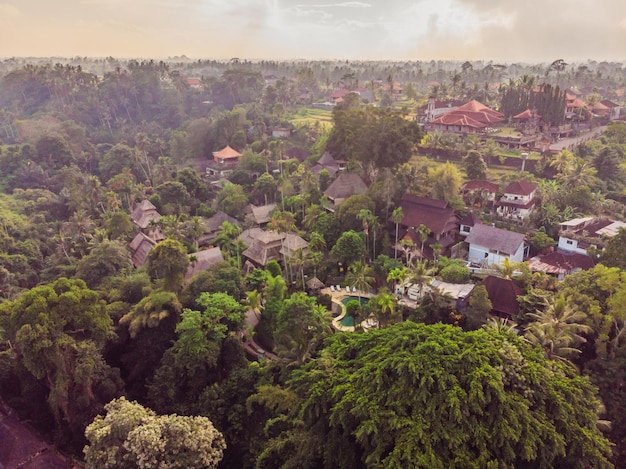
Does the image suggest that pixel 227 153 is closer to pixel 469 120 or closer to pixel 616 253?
pixel 469 120

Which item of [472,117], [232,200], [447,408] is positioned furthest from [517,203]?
[447,408]

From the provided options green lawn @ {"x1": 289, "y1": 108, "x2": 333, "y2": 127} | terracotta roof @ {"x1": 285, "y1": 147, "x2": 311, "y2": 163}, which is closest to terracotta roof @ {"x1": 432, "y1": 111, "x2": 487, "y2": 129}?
terracotta roof @ {"x1": 285, "y1": 147, "x2": 311, "y2": 163}

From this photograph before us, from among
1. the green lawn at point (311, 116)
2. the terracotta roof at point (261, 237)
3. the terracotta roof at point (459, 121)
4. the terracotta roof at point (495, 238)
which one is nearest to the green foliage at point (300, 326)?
the terracotta roof at point (261, 237)

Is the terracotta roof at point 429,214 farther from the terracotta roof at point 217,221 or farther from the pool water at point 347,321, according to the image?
the terracotta roof at point 217,221

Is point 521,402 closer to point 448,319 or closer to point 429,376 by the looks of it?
point 429,376

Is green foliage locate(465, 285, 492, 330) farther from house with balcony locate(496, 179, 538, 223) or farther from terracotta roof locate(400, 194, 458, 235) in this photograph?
house with balcony locate(496, 179, 538, 223)

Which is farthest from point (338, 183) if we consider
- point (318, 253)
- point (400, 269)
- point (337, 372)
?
point (337, 372)

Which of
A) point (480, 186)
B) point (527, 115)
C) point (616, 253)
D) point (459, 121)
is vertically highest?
point (527, 115)
